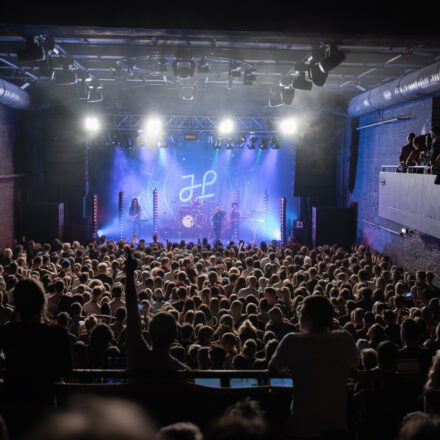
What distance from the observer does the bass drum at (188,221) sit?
2091cm

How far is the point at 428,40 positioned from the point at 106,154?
15.8 meters

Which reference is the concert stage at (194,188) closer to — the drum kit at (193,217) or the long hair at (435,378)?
the drum kit at (193,217)

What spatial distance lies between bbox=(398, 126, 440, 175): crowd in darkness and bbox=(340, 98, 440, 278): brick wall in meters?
0.90

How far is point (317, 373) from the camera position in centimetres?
257

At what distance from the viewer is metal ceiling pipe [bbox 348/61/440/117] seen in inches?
387

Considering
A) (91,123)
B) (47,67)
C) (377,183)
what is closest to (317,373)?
(47,67)

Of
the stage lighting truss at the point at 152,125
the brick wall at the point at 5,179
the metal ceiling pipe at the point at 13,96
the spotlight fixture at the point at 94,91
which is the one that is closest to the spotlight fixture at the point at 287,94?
the spotlight fixture at the point at 94,91

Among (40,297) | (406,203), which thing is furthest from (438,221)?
(40,297)

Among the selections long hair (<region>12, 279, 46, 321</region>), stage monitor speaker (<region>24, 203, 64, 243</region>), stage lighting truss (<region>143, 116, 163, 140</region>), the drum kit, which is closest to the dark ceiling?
stage lighting truss (<region>143, 116, 163, 140</region>)

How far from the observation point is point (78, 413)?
5.58 ft

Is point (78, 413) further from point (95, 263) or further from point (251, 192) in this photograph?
point (251, 192)

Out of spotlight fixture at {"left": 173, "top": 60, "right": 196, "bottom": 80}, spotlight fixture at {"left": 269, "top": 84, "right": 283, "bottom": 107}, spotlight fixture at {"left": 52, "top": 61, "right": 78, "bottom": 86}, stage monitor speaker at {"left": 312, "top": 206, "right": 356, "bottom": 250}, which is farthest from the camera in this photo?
stage monitor speaker at {"left": 312, "top": 206, "right": 356, "bottom": 250}

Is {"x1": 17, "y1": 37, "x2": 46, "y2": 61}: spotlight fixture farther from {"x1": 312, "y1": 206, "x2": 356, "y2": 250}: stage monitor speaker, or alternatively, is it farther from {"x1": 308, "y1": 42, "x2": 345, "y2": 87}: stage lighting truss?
{"x1": 312, "y1": 206, "x2": 356, "y2": 250}: stage monitor speaker

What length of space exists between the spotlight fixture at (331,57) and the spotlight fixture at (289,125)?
794 centimetres
